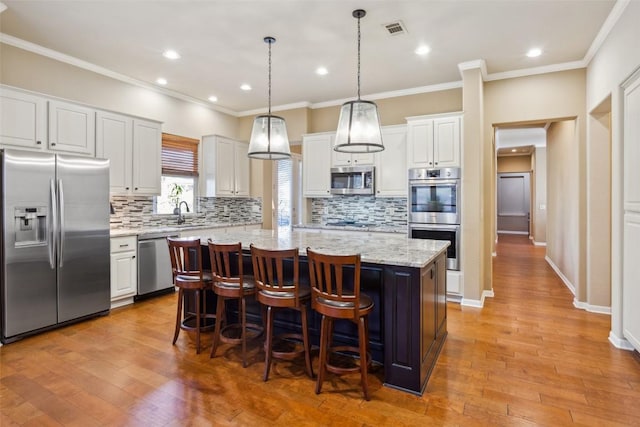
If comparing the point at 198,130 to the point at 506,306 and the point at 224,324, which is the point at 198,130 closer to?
the point at 224,324

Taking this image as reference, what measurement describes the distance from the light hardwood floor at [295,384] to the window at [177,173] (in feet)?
7.71

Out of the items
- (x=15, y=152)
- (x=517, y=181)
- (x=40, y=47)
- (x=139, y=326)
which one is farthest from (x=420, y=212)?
(x=517, y=181)

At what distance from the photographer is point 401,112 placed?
5402 millimetres

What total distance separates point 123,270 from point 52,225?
3.23 ft

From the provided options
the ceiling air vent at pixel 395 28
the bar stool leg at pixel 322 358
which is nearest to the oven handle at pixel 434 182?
the ceiling air vent at pixel 395 28

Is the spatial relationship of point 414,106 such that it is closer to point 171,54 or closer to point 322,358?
point 171,54

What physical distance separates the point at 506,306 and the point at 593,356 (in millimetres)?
1431

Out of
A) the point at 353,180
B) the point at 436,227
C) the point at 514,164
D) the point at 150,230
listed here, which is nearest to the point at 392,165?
the point at 353,180

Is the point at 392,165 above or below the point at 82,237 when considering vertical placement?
above

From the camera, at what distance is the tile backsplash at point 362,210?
550 cm

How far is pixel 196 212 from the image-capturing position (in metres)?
5.98

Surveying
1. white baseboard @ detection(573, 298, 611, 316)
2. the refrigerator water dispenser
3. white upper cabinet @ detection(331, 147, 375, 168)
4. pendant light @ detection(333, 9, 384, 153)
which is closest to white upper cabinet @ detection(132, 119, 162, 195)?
the refrigerator water dispenser

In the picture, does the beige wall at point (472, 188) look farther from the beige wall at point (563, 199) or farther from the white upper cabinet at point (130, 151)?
the white upper cabinet at point (130, 151)

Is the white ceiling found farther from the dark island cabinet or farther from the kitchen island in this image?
the dark island cabinet
